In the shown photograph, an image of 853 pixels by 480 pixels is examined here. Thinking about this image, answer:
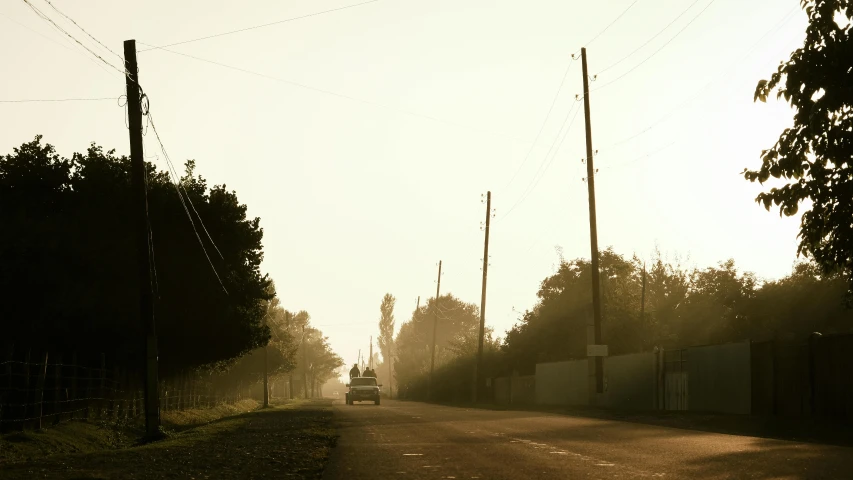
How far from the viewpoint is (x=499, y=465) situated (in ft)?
44.2

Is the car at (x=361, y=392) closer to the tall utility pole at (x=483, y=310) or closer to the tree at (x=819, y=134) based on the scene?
the tall utility pole at (x=483, y=310)

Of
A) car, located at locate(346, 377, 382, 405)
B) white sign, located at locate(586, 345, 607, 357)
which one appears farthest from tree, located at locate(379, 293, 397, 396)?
white sign, located at locate(586, 345, 607, 357)

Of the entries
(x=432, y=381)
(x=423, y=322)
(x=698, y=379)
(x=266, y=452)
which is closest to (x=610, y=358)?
(x=698, y=379)

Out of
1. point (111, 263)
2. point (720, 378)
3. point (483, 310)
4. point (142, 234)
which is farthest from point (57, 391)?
point (483, 310)

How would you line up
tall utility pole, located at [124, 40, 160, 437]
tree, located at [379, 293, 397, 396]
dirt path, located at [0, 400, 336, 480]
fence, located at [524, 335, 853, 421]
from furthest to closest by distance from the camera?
tree, located at [379, 293, 397, 396] < tall utility pole, located at [124, 40, 160, 437] < fence, located at [524, 335, 853, 421] < dirt path, located at [0, 400, 336, 480]

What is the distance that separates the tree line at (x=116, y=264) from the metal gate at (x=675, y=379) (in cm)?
1751

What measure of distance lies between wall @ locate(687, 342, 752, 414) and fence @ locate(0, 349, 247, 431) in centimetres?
1886

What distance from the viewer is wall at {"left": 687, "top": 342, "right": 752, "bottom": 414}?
29.4m

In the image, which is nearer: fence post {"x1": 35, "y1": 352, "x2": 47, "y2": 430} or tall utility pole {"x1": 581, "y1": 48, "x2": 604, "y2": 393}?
fence post {"x1": 35, "y1": 352, "x2": 47, "y2": 430}

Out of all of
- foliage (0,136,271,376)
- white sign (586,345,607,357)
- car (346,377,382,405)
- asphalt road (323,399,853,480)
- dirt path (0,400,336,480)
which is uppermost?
foliage (0,136,271,376)

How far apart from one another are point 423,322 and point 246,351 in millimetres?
125185

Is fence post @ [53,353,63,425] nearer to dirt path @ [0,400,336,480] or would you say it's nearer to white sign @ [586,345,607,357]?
dirt path @ [0,400,336,480]

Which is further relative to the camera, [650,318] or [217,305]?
[650,318]

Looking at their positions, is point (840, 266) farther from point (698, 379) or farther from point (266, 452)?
point (698, 379)
